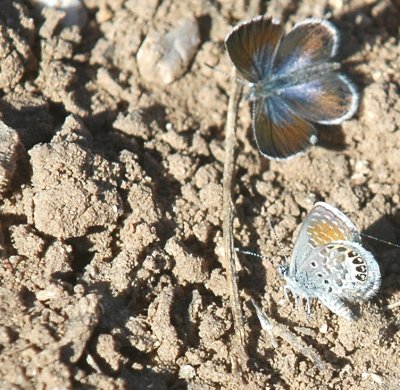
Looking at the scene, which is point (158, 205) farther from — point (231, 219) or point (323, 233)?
point (323, 233)

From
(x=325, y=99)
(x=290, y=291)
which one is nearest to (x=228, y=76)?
(x=325, y=99)

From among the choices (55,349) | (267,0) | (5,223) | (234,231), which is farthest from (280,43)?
(55,349)

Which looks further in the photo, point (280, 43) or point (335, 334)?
point (280, 43)

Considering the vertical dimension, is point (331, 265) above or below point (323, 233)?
below

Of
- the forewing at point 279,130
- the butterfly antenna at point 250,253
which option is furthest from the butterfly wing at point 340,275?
the forewing at point 279,130

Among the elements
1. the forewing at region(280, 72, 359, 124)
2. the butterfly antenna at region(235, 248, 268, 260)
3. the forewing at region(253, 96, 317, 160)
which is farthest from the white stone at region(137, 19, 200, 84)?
the butterfly antenna at region(235, 248, 268, 260)

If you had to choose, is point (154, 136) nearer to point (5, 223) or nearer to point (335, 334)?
point (5, 223)

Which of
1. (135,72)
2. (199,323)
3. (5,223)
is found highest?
(135,72)
